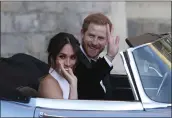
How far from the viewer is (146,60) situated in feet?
10.0

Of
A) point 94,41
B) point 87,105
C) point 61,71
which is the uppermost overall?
point 94,41

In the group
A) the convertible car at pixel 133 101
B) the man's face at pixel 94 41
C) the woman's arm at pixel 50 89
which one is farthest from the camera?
the man's face at pixel 94 41

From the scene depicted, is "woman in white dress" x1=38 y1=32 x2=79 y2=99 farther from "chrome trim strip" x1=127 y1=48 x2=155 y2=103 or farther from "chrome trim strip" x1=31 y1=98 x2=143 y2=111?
"chrome trim strip" x1=127 y1=48 x2=155 y2=103

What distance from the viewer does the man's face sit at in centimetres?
366

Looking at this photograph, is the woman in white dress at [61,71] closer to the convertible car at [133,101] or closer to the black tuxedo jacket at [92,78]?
the black tuxedo jacket at [92,78]

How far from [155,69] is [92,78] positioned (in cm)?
56

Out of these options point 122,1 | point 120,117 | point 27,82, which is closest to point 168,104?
point 120,117

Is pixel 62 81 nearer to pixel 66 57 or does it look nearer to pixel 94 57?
pixel 66 57

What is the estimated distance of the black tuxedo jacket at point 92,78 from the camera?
11.2 feet

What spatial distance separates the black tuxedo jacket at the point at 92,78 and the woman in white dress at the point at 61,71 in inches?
4.1

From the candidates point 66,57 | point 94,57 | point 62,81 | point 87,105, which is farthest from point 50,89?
point 94,57

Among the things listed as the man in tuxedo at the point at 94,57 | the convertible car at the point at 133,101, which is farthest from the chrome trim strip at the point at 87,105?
the man in tuxedo at the point at 94,57

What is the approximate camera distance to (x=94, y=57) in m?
3.68

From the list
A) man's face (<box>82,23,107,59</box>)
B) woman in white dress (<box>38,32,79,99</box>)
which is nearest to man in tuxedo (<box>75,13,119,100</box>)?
man's face (<box>82,23,107,59</box>)
